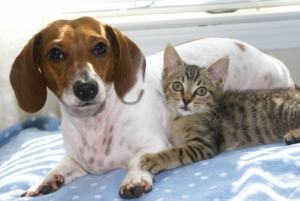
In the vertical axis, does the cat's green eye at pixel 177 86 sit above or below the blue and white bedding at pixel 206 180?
above

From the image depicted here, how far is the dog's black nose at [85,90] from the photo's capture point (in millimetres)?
1449

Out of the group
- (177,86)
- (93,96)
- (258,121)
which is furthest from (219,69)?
(93,96)

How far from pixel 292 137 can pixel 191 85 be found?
2.04 ft

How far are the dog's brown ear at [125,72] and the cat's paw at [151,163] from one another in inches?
13.2

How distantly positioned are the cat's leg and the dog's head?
1.13 feet

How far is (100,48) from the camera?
163 cm

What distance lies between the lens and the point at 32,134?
259 centimetres

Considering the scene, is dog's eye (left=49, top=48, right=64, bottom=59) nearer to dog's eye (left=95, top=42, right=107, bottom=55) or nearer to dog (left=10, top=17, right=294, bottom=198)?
dog (left=10, top=17, right=294, bottom=198)

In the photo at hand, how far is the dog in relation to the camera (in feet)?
5.03

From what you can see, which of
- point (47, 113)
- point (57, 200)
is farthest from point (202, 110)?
point (47, 113)

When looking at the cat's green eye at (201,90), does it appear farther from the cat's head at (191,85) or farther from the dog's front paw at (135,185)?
the dog's front paw at (135,185)

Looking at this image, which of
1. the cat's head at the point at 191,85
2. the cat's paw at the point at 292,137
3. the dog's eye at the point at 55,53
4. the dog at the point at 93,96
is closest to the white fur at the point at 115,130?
the dog at the point at 93,96

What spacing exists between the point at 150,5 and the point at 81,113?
186 centimetres

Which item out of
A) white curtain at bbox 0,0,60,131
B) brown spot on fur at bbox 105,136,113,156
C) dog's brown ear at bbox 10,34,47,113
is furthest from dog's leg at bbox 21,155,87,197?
white curtain at bbox 0,0,60,131
